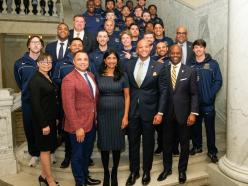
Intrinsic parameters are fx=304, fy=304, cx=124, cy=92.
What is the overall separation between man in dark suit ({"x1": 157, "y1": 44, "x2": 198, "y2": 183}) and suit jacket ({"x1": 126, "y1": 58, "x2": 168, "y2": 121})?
0.16 metres

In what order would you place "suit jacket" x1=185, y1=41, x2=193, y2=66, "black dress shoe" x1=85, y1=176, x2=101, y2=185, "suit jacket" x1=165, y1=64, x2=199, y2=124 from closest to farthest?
1. "suit jacket" x1=165, y1=64, x2=199, y2=124
2. "black dress shoe" x1=85, y1=176, x2=101, y2=185
3. "suit jacket" x1=185, y1=41, x2=193, y2=66

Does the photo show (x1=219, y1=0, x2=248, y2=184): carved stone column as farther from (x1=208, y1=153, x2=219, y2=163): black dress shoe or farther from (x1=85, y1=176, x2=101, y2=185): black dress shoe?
(x1=85, y1=176, x2=101, y2=185): black dress shoe

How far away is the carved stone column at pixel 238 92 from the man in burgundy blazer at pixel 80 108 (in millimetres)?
1665

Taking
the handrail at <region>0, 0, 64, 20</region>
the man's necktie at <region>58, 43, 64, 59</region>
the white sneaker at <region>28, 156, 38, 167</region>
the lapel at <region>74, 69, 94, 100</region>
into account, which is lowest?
the white sneaker at <region>28, 156, 38, 167</region>

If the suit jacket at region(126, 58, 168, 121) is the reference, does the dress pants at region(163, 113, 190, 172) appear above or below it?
below

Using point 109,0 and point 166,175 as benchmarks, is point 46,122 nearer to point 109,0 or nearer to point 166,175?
point 166,175

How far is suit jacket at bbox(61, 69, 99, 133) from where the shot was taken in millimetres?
3346

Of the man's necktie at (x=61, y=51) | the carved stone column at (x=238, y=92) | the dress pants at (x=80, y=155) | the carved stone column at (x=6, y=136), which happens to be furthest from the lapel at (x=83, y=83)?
the carved stone column at (x=238, y=92)

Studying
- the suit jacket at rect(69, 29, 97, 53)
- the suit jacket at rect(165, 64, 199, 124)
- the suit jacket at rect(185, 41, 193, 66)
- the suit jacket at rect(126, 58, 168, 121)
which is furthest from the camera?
the suit jacket at rect(185, 41, 193, 66)

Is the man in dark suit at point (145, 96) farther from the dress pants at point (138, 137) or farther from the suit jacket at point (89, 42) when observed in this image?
the suit jacket at point (89, 42)

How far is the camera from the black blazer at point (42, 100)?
337 centimetres

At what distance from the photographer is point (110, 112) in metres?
3.52

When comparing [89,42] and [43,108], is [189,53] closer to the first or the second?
[89,42]

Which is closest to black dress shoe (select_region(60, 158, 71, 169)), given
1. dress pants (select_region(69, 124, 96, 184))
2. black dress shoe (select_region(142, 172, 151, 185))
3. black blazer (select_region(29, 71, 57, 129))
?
dress pants (select_region(69, 124, 96, 184))
